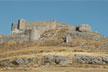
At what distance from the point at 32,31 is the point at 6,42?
22.1ft

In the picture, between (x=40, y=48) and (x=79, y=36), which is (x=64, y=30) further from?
(x=40, y=48)

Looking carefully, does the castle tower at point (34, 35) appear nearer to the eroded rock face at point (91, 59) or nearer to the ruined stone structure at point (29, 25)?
the ruined stone structure at point (29, 25)

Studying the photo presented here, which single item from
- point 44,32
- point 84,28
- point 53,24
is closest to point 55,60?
point 44,32

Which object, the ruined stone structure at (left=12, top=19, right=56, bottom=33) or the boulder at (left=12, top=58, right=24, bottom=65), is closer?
the boulder at (left=12, top=58, right=24, bottom=65)

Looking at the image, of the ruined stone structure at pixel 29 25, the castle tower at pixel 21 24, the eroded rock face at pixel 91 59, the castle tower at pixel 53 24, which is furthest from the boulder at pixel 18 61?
the castle tower at pixel 53 24

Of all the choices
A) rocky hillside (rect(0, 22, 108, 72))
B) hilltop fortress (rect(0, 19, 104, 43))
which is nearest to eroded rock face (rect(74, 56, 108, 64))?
rocky hillside (rect(0, 22, 108, 72))

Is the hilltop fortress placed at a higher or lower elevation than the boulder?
higher

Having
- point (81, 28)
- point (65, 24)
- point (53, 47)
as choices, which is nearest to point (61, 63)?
point (53, 47)

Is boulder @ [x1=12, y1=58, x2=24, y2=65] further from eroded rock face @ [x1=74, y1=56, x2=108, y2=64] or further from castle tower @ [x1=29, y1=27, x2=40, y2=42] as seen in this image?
castle tower @ [x1=29, y1=27, x2=40, y2=42]

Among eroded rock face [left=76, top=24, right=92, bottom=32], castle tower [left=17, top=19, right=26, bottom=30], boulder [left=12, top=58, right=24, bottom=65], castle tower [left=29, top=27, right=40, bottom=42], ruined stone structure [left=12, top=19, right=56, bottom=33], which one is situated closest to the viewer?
boulder [left=12, top=58, right=24, bottom=65]

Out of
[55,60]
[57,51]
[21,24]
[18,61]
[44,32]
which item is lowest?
[18,61]

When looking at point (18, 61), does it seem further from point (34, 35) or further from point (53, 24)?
point (53, 24)

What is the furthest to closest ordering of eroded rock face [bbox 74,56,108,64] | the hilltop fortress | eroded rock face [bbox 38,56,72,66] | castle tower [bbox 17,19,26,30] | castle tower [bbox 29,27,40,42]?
castle tower [bbox 17,19,26,30] → the hilltop fortress → castle tower [bbox 29,27,40,42] → eroded rock face [bbox 74,56,108,64] → eroded rock face [bbox 38,56,72,66]

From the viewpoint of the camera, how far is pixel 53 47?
57.1 meters
